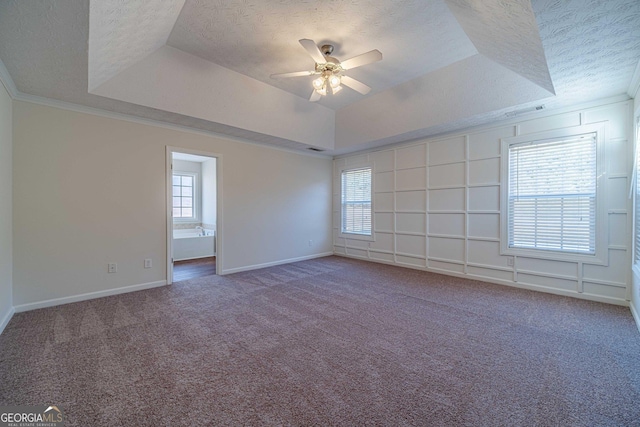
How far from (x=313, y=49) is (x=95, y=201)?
340 cm

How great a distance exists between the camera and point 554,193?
3664 mm

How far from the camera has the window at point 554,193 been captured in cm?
342

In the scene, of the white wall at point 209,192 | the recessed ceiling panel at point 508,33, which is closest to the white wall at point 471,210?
the recessed ceiling panel at point 508,33

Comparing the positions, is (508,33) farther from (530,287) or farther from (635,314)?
(530,287)

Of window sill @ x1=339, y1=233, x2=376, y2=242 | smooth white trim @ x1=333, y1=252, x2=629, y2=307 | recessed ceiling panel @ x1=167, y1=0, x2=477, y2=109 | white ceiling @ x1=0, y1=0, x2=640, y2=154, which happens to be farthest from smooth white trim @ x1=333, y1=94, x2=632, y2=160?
window sill @ x1=339, y1=233, x2=376, y2=242

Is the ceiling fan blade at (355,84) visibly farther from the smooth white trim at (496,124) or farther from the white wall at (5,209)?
the white wall at (5,209)

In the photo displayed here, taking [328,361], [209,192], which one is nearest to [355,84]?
[328,361]

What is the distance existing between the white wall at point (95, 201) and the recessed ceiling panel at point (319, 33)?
1.52m

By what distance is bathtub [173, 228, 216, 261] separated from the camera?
597cm

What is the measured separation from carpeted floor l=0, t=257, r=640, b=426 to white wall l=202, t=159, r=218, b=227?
3889 mm

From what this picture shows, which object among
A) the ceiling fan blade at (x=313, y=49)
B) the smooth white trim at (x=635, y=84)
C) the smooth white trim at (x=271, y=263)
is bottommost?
the smooth white trim at (x=271, y=263)

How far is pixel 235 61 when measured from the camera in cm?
359

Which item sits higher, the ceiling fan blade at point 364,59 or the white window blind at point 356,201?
the ceiling fan blade at point 364,59

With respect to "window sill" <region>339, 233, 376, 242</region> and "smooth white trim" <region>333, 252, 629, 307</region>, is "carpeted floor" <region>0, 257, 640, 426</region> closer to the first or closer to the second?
"smooth white trim" <region>333, 252, 629, 307</region>
